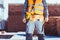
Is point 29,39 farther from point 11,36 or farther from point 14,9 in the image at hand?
point 14,9

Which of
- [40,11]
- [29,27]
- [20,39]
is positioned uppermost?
[40,11]

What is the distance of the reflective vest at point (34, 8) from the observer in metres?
3.60

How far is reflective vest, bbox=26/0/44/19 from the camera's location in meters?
3.60

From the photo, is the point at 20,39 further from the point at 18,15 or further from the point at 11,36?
the point at 18,15

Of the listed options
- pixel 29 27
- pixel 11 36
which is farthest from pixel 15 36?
pixel 29 27

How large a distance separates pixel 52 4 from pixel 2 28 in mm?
1422

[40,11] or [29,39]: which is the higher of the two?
[40,11]

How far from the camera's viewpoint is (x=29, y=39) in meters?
3.67

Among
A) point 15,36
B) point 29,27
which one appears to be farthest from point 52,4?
point 29,27

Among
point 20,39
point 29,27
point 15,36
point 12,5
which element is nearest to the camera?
point 29,27

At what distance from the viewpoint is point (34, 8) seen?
3.66 meters

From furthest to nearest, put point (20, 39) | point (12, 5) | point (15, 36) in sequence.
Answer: point (12, 5), point (15, 36), point (20, 39)

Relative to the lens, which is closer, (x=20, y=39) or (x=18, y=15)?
(x=20, y=39)

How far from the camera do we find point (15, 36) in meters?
4.66
